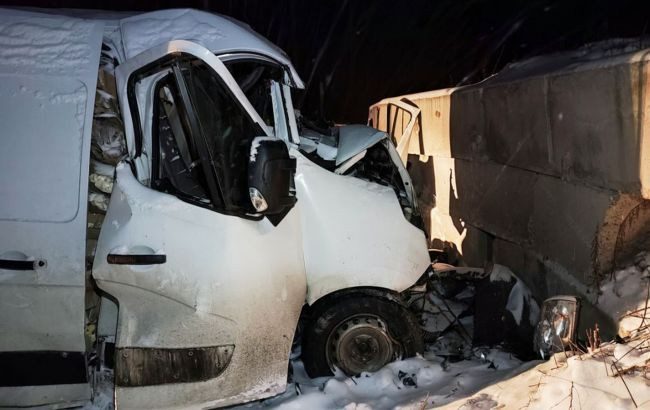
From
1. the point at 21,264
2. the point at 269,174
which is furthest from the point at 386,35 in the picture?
the point at 21,264

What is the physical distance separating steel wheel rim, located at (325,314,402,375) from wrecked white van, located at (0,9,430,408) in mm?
15

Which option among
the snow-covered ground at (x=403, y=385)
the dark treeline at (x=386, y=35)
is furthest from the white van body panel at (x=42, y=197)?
the dark treeline at (x=386, y=35)

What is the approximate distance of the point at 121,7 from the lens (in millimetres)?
18375

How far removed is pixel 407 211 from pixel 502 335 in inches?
46.0

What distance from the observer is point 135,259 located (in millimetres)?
3066

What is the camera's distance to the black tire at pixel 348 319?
3.70 meters

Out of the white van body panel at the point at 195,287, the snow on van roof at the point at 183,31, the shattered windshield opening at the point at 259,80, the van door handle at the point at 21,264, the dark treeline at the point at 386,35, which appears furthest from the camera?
the dark treeline at the point at 386,35

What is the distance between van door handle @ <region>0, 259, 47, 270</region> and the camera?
298 cm

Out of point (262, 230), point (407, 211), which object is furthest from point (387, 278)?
point (262, 230)

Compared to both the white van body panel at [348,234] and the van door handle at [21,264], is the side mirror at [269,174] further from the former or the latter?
the van door handle at [21,264]

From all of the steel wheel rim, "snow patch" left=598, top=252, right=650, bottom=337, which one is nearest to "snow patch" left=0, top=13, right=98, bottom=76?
the steel wheel rim

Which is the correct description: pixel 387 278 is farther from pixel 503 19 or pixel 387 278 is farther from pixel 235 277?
pixel 503 19

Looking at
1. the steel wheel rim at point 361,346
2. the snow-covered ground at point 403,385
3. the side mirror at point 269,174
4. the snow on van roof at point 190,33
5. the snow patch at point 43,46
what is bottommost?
the snow-covered ground at point 403,385

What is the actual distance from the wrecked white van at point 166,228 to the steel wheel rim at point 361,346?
1cm
